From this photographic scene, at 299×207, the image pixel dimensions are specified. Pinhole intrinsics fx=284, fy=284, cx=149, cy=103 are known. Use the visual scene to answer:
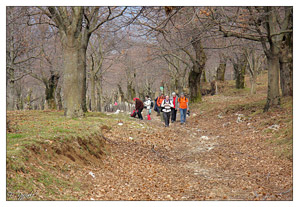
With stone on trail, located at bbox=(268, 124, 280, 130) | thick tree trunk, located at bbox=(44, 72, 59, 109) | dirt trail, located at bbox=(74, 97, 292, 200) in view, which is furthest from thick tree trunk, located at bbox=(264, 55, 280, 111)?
thick tree trunk, located at bbox=(44, 72, 59, 109)

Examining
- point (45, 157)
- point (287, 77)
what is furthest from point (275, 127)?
point (45, 157)

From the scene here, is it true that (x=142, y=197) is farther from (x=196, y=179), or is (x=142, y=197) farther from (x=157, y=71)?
(x=157, y=71)

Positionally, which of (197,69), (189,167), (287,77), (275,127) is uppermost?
(197,69)

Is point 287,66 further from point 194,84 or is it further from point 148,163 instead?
point 148,163

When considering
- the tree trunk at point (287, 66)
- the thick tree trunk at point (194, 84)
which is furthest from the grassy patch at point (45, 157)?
the thick tree trunk at point (194, 84)

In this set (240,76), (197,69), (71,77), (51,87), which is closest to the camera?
(71,77)

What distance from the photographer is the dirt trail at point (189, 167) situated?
5.87 metres

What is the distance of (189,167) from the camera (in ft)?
27.9

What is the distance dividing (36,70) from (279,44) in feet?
77.4

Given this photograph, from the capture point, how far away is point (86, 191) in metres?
5.54

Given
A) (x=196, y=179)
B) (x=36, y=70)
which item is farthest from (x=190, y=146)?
(x=36, y=70)

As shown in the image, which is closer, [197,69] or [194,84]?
[197,69]

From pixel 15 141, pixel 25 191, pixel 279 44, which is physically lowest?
pixel 25 191

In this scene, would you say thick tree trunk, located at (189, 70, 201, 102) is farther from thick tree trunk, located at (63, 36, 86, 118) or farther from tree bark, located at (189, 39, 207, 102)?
thick tree trunk, located at (63, 36, 86, 118)
